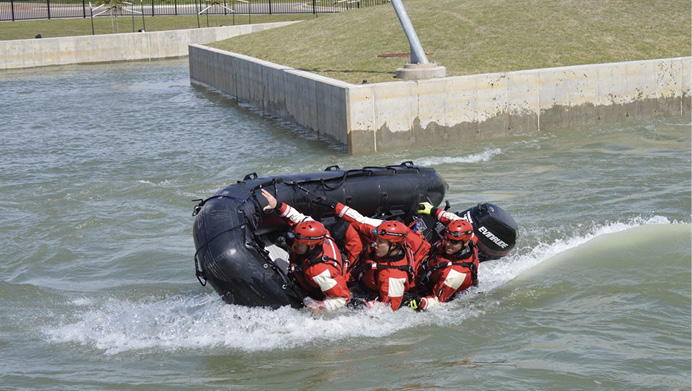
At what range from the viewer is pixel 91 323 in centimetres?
736

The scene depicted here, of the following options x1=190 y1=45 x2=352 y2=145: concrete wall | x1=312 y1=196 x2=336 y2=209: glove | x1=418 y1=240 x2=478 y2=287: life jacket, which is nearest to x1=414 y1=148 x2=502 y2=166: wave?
x1=190 y1=45 x2=352 y2=145: concrete wall

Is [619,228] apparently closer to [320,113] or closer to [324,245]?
[324,245]

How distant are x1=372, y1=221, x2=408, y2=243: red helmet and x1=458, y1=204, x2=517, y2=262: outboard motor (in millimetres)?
1053

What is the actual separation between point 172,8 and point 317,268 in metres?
36.1

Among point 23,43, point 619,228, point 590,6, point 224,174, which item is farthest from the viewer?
point 23,43

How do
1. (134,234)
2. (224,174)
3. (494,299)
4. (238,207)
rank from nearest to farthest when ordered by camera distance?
(238,207)
(494,299)
(134,234)
(224,174)

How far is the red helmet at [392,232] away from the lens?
6.61m

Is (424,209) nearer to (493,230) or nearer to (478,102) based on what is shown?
(493,230)

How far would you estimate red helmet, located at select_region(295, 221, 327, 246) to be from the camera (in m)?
6.53

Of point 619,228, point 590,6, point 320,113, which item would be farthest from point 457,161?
point 590,6

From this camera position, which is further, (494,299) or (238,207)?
(494,299)

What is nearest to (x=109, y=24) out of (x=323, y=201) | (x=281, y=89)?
(x=281, y=89)

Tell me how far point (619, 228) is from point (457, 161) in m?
3.91

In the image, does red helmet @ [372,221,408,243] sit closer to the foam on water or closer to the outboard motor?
the foam on water
